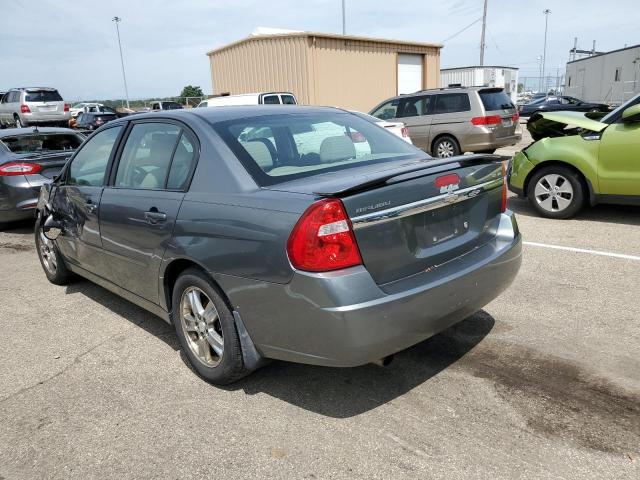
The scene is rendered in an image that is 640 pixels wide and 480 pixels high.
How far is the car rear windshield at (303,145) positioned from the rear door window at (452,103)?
8764mm

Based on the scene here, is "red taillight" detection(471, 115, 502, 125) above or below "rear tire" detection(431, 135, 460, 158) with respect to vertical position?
above

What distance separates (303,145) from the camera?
134 inches

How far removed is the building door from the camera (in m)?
24.2

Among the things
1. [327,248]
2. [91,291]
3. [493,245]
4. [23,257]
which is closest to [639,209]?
[493,245]

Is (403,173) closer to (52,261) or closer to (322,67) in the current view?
(52,261)

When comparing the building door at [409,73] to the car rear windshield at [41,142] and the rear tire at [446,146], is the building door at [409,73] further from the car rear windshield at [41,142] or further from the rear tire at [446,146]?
the car rear windshield at [41,142]

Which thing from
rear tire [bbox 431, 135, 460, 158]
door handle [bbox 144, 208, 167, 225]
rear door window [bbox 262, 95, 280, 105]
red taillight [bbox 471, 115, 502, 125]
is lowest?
rear tire [bbox 431, 135, 460, 158]

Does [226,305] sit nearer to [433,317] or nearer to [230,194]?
[230,194]

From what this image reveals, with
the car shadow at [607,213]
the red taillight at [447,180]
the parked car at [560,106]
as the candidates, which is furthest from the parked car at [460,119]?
the parked car at [560,106]

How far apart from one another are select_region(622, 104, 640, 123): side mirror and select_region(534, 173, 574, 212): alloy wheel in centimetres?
95

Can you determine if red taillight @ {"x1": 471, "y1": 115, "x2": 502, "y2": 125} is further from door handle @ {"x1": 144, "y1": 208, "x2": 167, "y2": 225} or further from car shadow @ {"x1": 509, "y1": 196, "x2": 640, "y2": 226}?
door handle @ {"x1": 144, "y1": 208, "x2": 167, "y2": 225}

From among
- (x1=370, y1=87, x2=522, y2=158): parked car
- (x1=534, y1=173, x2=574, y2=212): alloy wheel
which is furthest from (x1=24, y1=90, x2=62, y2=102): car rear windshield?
(x1=534, y1=173, x2=574, y2=212): alloy wheel

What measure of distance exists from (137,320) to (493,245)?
2814 millimetres

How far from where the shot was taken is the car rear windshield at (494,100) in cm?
1184
